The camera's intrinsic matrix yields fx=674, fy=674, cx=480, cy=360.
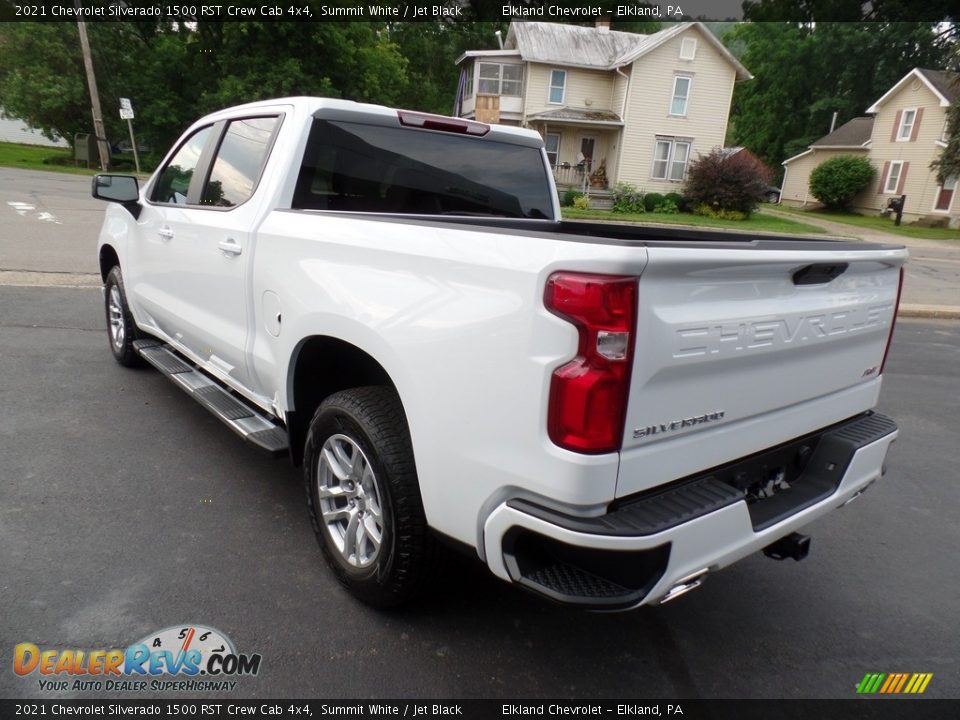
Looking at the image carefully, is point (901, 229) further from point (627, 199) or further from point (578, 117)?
point (578, 117)

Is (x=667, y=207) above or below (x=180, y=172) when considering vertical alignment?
below

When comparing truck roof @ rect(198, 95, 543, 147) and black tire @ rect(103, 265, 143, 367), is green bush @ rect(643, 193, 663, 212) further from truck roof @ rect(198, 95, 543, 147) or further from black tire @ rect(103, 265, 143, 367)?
truck roof @ rect(198, 95, 543, 147)

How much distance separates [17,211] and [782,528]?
51.2 feet

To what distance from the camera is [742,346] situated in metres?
2.06

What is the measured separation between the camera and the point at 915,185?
34.6 m

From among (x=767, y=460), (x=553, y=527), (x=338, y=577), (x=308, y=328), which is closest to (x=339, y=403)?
(x=308, y=328)

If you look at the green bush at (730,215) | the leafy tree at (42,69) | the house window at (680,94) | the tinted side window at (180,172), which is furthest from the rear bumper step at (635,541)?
the leafy tree at (42,69)

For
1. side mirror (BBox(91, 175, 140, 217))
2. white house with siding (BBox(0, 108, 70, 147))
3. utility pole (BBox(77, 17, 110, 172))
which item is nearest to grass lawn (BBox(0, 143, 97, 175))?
utility pole (BBox(77, 17, 110, 172))

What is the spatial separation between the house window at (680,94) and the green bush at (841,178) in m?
12.6

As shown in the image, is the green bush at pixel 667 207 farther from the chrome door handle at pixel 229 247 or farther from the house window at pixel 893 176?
the chrome door handle at pixel 229 247

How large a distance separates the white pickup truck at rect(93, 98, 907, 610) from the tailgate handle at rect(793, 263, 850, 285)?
0.01 m

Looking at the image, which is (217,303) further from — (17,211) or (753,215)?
(753,215)

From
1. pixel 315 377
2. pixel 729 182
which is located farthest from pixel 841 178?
pixel 315 377

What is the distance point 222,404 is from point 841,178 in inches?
1625
